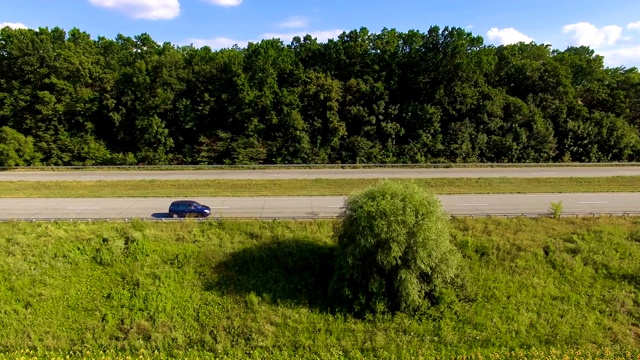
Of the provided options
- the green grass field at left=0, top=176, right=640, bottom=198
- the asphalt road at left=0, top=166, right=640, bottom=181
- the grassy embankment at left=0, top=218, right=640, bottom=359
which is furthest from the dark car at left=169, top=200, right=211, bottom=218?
the asphalt road at left=0, top=166, right=640, bottom=181

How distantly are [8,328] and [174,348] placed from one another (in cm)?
710

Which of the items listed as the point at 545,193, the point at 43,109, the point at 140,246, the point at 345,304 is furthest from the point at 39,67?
the point at 545,193

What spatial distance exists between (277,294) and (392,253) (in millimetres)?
6093

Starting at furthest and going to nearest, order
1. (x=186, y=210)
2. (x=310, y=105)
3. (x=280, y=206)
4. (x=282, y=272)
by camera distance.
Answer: (x=310, y=105)
(x=280, y=206)
(x=186, y=210)
(x=282, y=272)

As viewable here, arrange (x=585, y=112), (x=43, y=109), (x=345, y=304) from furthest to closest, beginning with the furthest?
(x=585, y=112) < (x=43, y=109) < (x=345, y=304)

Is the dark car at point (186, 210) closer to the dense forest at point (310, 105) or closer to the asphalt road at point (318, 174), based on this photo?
the asphalt road at point (318, 174)

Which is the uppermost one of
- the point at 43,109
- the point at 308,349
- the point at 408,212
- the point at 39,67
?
the point at 39,67

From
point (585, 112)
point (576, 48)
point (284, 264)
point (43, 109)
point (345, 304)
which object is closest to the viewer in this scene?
point (345, 304)

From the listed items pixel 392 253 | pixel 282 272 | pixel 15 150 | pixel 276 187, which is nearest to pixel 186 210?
pixel 282 272

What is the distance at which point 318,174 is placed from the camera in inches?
1405

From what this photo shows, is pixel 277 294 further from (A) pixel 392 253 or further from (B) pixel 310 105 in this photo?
(B) pixel 310 105

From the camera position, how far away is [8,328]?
53.6 feet

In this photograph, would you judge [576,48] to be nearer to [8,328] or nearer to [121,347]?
[121,347]

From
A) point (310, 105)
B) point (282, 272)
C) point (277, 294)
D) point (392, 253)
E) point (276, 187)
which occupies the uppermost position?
point (310, 105)
